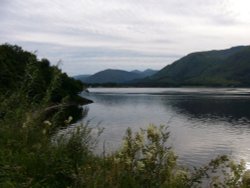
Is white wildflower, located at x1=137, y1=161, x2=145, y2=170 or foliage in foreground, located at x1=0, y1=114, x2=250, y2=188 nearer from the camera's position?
foliage in foreground, located at x1=0, y1=114, x2=250, y2=188

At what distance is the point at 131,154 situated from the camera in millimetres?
8461

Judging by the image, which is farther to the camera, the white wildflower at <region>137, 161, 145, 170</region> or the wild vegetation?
the white wildflower at <region>137, 161, 145, 170</region>

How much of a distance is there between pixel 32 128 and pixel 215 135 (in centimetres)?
7056

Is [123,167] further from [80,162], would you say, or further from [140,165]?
[80,162]

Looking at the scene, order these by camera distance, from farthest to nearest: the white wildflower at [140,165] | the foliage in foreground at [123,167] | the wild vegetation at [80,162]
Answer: the white wildflower at [140,165], the foliage in foreground at [123,167], the wild vegetation at [80,162]

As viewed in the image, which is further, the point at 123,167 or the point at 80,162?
the point at 80,162

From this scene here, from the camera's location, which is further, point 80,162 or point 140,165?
point 80,162

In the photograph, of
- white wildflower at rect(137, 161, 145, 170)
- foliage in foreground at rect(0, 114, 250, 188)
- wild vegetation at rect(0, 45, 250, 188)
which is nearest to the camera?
wild vegetation at rect(0, 45, 250, 188)

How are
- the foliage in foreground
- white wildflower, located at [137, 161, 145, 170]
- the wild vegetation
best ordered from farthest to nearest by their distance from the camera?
white wildflower, located at [137, 161, 145, 170] < the foliage in foreground < the wild vegetation

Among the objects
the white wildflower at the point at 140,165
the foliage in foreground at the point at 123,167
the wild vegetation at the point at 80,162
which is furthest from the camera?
the white wildflower at the point at 140,165

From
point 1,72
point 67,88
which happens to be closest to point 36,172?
point 1,72

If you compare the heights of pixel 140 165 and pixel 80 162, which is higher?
pixel 140 165

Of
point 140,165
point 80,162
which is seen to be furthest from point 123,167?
point 80,162

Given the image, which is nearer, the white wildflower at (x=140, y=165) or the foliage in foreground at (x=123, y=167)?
the foliage in foreground at (x=123, y=167)
